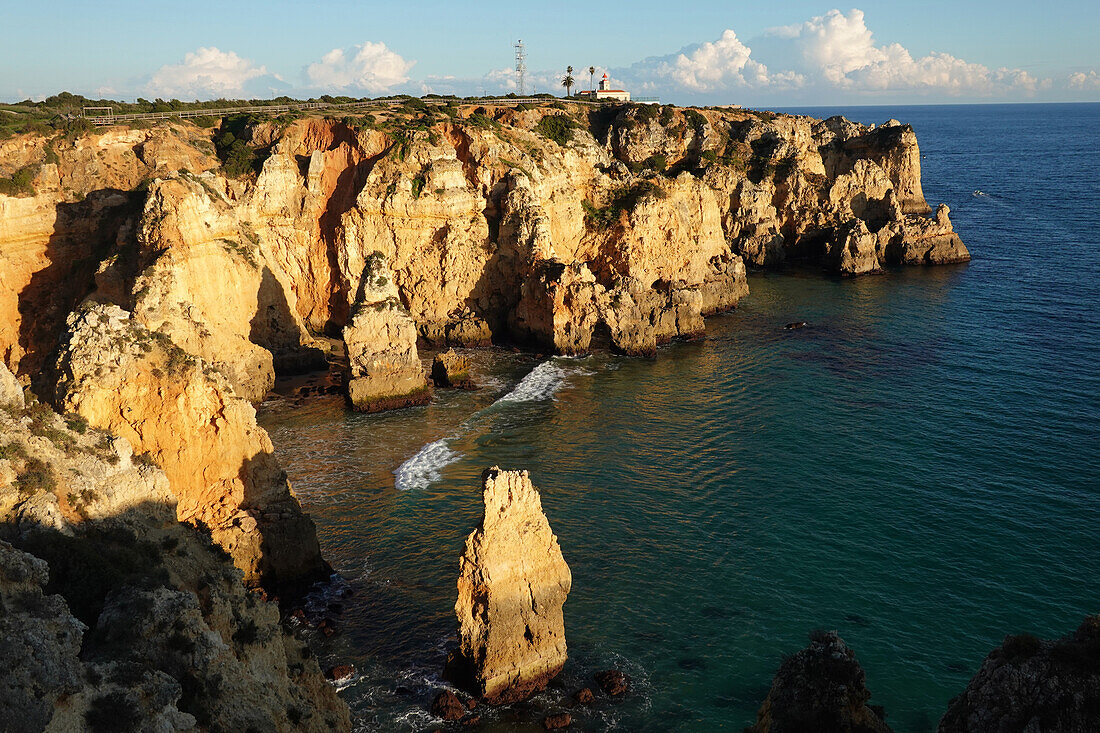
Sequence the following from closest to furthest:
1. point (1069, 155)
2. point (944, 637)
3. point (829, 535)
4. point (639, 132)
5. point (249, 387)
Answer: point (944, 637)
point (829, 535)
point (249, 387)
point (639, 132)
point (1069, 155)

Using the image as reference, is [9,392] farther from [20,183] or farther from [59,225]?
[20,183]

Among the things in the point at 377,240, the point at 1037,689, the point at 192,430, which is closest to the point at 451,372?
the point at 377,240

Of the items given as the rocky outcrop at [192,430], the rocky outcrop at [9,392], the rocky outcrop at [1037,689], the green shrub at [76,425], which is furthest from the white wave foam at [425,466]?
the rocky outcrop at [1037,689]

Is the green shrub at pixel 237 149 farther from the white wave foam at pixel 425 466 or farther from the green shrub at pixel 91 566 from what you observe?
the green shrub at pixel 91 566

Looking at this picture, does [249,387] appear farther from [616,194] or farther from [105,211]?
[616,194]

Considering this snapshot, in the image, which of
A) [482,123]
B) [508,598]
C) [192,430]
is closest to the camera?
[508,598]

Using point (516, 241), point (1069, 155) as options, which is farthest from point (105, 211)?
point (1069, 155)
